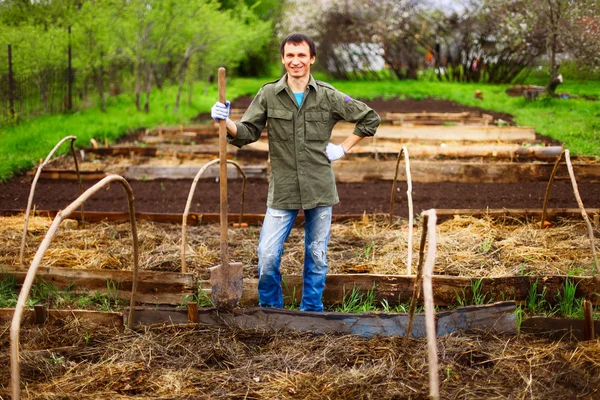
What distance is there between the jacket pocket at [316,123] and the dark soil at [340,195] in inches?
125

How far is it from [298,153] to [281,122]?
214 mm

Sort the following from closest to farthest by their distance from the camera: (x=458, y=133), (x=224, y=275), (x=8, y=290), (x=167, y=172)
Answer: (x=224, y=275)
(x=8, y=290)
(x=167, y=172)
(x=458, y=133)

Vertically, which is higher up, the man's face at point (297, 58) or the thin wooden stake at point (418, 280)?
the man's face at point (297, 58)

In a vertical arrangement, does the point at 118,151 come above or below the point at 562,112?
below

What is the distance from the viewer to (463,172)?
8.30m

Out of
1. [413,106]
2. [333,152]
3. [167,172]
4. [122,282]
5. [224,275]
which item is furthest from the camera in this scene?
[413,106]

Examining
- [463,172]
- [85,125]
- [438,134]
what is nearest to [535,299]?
[463,172]

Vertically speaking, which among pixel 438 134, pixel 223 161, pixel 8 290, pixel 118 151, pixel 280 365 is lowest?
pixel 8 290

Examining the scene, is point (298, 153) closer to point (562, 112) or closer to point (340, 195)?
point (340, 195)

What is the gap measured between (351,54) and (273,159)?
23981mm

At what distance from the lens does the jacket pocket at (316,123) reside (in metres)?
3.60

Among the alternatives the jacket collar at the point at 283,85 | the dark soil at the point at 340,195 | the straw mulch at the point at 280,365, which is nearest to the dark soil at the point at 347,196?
the dark soil at the point at 340,195

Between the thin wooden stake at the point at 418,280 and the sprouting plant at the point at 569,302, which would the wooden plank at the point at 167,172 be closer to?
the sprouting plant at the point at 569,302

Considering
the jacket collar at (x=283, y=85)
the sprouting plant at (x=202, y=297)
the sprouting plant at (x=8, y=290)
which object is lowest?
the sprouting plant at (x=8, y=290)
